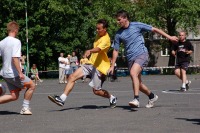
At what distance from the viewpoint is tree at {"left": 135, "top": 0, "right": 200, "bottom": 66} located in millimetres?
52969

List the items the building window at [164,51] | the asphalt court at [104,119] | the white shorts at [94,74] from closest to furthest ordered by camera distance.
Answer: the asphalt court at [104,119] → the white shorts at [94,74] → the building window at [164,51]

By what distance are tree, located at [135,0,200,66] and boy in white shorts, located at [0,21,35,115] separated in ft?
136

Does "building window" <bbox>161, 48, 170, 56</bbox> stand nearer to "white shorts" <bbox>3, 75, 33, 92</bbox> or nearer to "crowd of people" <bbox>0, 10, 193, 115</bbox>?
"crowd of people" <bbox>0, 10, 193, 115</bbox>

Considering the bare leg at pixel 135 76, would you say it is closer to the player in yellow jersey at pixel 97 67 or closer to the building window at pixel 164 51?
the player in yellow jersey at pixel 97 67

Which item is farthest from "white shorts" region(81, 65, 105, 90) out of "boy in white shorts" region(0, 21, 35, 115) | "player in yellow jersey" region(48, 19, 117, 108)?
"boy in white shorts" region(0, 21, 35, 115)

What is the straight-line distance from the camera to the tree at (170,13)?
5297cm

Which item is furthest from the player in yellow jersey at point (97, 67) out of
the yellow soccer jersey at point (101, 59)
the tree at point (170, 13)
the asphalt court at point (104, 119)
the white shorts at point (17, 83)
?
the tree at point (170, 13)

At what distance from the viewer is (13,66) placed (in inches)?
450

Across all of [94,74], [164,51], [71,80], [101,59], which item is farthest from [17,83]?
[164,51]

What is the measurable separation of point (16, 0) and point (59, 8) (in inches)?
153

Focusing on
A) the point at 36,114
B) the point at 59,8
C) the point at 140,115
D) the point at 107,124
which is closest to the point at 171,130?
the point at 107,124

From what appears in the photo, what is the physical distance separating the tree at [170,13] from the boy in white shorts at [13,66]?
41.6m

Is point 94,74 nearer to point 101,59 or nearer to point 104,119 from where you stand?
point 101,59

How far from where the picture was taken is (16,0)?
51781mm
